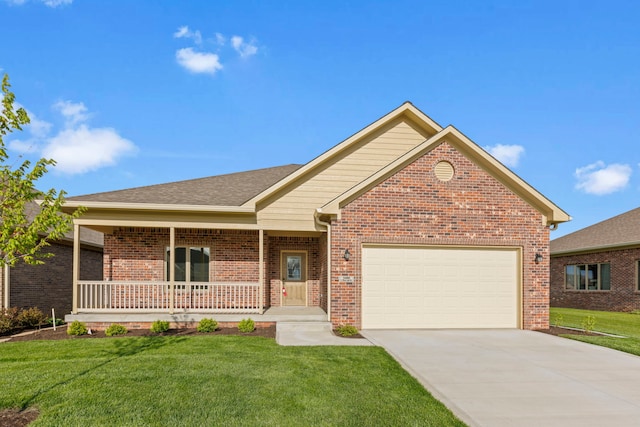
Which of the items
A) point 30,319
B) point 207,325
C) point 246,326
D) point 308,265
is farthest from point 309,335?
point 30,319

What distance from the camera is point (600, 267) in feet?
67.7

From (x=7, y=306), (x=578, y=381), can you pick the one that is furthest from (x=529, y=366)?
(x=7, y=306)

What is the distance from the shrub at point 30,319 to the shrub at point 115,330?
3323 mm

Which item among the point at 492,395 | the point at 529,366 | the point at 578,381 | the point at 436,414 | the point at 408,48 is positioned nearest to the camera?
the point at 436,414

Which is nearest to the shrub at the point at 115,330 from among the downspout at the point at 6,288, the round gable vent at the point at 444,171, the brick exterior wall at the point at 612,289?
the downspout at the point at 6,288

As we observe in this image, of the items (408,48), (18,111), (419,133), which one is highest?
(408,48)

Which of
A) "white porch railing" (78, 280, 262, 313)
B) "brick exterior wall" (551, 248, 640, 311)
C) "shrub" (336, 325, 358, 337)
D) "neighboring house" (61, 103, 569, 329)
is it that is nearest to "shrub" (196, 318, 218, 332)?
"neighboring house" (61, 103, 569, 329)

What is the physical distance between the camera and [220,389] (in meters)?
5.93

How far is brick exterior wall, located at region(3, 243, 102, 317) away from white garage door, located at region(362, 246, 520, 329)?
9809 millimetres

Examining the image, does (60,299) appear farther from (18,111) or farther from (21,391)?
(18,111)

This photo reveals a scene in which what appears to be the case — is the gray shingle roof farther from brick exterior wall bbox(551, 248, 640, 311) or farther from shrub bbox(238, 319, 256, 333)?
brick exterior wall bbox(551, 248, 640, 311)

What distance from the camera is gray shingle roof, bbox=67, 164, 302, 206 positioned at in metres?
12.2

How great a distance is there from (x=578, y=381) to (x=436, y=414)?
318 cm

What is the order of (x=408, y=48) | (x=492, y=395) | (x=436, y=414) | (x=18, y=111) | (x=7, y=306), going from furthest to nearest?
(x=408, y=48), (x=7, y=306), (x=492, y=395), (x=18, y=111), (x=436, y=414)
